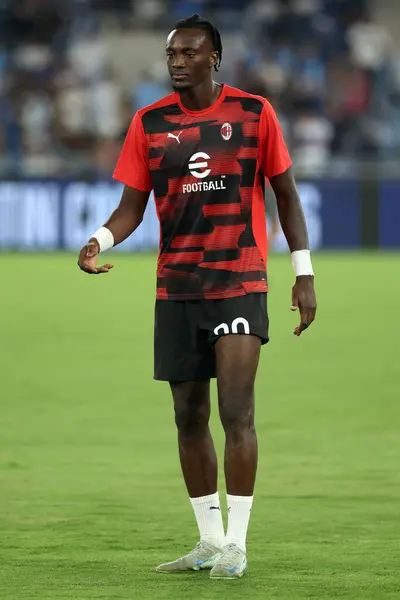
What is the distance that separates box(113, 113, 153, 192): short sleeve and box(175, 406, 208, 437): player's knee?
0.92 m

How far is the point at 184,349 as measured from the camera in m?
5.55

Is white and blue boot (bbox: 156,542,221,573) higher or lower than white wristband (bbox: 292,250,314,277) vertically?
lower

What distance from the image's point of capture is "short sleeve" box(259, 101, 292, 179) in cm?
555

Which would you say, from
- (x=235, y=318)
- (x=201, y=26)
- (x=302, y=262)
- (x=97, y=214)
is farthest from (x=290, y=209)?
(x=97, y=214)

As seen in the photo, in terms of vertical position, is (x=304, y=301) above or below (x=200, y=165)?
below

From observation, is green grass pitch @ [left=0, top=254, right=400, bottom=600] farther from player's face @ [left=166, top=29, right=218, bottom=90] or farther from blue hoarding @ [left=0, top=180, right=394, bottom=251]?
blue hoarding @ [left=0, top=180, right=394, bottom=251]

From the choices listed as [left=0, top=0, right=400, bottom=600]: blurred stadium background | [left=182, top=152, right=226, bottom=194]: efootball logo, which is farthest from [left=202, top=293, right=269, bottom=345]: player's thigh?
[left=0, top=0, right=400, bottom=600]: blurred stadium background

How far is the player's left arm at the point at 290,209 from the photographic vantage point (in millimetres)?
5555

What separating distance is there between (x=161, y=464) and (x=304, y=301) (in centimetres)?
294

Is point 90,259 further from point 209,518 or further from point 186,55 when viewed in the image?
point 209,518

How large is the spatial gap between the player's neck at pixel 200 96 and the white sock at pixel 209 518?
5.09ft

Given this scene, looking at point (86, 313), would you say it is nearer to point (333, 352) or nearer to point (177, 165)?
point (333, 352)

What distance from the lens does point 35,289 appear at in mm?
20062

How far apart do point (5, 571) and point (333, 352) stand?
8.40m
